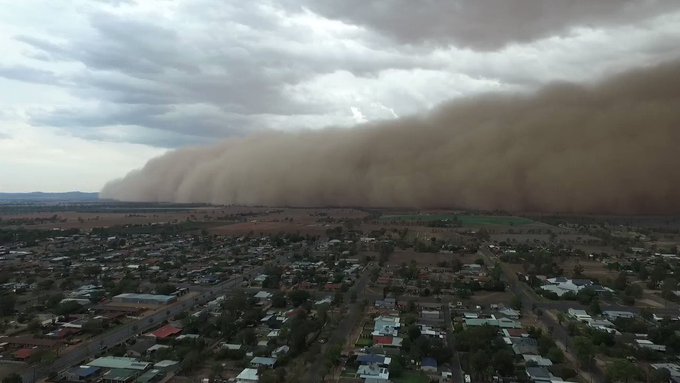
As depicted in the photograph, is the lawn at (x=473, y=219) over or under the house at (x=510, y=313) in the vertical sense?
over

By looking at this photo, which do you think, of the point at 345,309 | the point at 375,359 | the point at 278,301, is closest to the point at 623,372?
the point at 375,359

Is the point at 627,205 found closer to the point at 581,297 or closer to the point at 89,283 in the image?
the point at 581,297

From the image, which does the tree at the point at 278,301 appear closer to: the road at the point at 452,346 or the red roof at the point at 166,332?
the red roof at the point at 166,332

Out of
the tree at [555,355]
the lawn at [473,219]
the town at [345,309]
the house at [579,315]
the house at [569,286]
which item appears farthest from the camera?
the lawn at [473,219]

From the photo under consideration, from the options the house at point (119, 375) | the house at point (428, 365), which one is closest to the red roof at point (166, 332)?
the house at point (119, 375)

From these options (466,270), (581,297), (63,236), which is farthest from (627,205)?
(63,236)

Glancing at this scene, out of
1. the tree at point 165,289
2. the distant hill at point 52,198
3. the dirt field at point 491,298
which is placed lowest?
the dirt field at point 491,298
